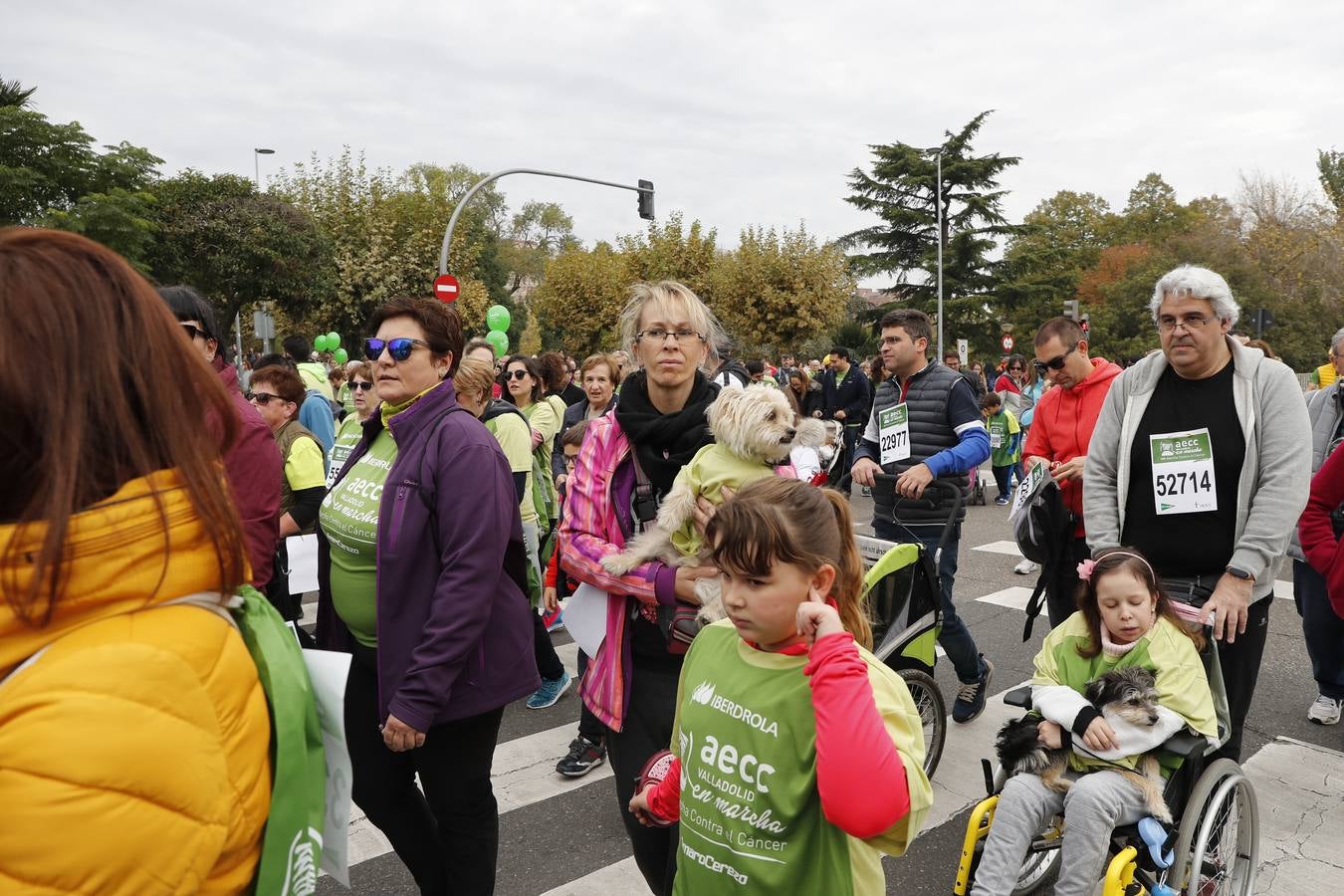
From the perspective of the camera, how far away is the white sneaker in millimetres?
4938

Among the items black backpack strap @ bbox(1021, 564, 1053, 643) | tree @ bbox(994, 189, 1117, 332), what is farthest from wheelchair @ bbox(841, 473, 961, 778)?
tree @ bbox(994, 189, 1117, 332)

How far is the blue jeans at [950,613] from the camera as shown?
188 inches

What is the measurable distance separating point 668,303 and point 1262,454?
2.12 m

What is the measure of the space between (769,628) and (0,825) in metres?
1.21

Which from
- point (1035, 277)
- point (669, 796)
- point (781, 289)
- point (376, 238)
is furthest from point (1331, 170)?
point (669, 796)

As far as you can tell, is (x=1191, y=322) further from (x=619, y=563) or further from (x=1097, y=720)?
(x=619, y=563)

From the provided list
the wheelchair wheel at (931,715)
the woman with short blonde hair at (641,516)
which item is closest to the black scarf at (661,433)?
the woman with short blonde hair at (641,516)

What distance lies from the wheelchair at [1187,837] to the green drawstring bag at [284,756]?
221 cm

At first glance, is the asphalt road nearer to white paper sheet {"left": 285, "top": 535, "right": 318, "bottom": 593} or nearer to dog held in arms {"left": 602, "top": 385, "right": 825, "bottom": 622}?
white paper sheet {"left": 285, "top": 535, "right": 318, "bottom": 593}

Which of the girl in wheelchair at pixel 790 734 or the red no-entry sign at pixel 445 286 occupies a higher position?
the red no-entry sign at pixel 445 286

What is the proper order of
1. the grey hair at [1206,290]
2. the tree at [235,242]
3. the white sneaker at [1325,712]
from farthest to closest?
the tree at [235,242], the white sneaker at [1325,712], the grey hair at [1206,290]

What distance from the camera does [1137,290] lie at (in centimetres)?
3866

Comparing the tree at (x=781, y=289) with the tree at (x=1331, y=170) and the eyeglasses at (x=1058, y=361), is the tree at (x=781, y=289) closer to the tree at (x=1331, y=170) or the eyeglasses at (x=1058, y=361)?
the eyeglasses at (x=1058, y=361)

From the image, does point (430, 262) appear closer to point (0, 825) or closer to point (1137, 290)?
point (0, 825)
